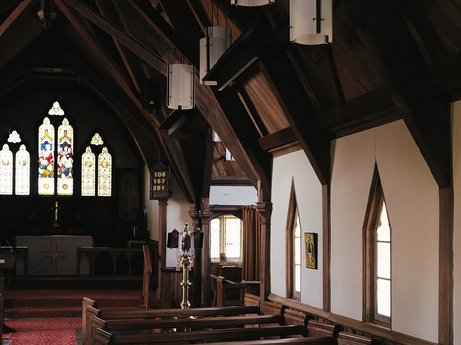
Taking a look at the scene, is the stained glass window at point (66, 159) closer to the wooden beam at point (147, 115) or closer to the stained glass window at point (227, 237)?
the stained glass window at point (227, 237)

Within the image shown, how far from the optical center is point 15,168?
64.4 ft

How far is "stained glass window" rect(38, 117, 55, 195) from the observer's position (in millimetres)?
19797

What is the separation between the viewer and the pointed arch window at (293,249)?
925 centimetres

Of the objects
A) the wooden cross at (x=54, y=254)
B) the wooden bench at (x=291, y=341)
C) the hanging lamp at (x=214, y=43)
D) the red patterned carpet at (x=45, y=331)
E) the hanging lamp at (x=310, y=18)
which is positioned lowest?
the red patterned carpet at (x=45, y=331)

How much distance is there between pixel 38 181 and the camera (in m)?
19.9

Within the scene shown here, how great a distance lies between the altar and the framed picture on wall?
9564 millimetres

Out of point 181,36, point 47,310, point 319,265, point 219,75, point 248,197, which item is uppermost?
point 181,36

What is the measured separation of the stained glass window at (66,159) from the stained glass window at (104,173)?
79 cm

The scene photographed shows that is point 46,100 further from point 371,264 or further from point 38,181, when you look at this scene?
point 371,264

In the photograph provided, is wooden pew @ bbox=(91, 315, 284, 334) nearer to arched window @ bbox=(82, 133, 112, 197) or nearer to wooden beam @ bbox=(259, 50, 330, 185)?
wooden beam @ bbox=(259, 50, 330, 185)

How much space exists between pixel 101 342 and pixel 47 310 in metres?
7.66

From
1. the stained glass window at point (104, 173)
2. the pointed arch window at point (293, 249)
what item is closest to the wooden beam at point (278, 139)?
the pointed arch window at point (293, 249)

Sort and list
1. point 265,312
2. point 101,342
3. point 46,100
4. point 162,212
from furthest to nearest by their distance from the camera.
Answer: point 46,100
point 162,212
point 265,312
point 101,342

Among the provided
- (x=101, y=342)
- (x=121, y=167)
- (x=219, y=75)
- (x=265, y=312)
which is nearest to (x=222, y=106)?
(x=219, y=75)
